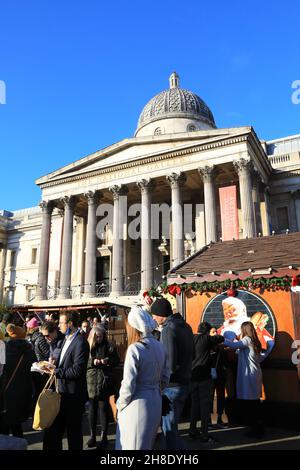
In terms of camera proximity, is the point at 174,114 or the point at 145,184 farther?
the point at 174,114

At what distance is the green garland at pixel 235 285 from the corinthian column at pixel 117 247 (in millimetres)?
16647

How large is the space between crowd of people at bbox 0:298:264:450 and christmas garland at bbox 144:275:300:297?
115 centimetres

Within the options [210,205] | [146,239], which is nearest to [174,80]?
[210,205]

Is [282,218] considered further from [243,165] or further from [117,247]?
[117,247]

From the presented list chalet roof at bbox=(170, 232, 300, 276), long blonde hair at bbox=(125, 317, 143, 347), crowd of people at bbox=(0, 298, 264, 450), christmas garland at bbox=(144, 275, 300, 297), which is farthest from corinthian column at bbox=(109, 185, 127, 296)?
long blonde hair at bbox=(125, 317, 143, 347)

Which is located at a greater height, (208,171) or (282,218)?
(208,171)

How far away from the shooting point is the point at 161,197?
1258 inches

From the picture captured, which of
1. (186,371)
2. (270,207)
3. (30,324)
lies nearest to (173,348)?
(186,371)

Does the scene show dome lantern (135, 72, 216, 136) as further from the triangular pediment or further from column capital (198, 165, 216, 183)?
column capital (198, 165, 216, 183)

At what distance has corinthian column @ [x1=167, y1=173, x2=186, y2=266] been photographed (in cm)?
2420

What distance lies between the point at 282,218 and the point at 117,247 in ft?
44.3

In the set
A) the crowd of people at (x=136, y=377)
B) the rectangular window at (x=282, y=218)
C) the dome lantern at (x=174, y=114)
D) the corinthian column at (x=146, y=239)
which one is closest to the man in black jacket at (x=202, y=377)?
the crowd of people at (x=136, y=377)

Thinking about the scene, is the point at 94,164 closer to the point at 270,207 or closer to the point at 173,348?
the point at 270,207

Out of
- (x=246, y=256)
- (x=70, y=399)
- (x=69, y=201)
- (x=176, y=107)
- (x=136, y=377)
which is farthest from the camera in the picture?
(x=176, y=107)
